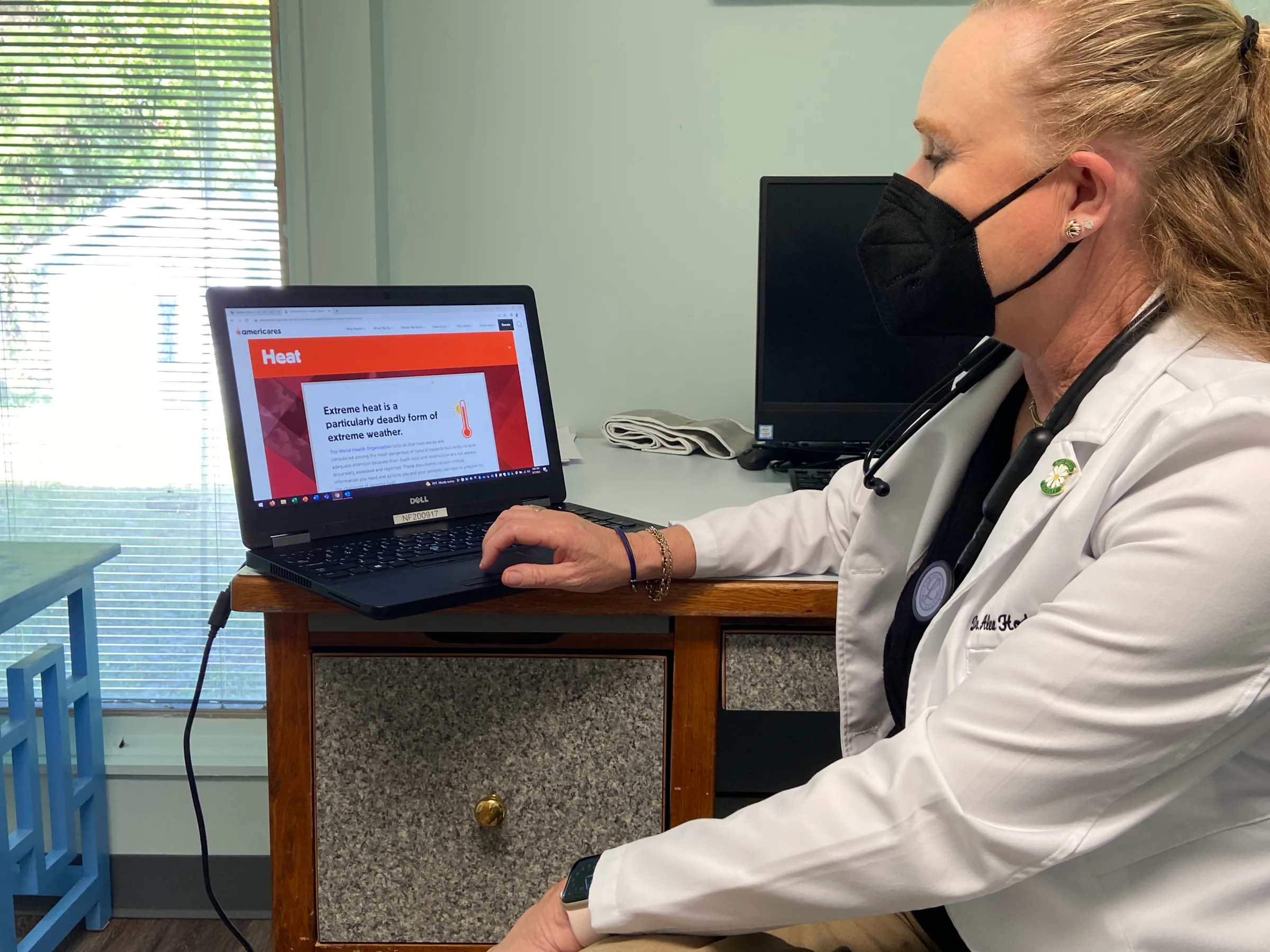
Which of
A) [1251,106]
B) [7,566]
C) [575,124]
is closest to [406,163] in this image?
[575,124]

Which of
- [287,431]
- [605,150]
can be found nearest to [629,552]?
[287,431]

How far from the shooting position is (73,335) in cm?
162

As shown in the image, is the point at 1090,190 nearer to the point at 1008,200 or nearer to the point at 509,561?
the point at 1008,200

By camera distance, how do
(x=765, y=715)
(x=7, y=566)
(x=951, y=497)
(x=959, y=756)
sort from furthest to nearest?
(x=765, y=715) → (x=7, y=566) → (x=951, y=497) → (x=959, y=756)

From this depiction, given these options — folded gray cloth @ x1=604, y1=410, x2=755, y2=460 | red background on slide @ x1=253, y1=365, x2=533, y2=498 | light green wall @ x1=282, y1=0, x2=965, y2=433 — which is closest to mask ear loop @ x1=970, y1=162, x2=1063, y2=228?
red background on slide @ x1=253, y1=365, x2=533, y2=498

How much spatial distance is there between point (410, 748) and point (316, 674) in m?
0.11

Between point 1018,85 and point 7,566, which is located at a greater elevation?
point 1018,85

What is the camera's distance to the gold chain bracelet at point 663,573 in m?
0.92

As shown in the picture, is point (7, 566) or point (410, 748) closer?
point (410, 748)

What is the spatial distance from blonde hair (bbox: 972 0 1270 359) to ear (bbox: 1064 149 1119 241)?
0.04 ft

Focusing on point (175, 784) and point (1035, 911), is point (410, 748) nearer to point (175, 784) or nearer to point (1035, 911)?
point (1035, 911)

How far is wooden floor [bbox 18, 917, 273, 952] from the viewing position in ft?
5.01

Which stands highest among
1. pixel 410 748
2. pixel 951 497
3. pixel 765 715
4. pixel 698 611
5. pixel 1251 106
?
pixel 1251 106

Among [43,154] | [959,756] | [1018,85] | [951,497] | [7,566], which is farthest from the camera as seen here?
[43,154]
